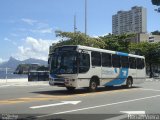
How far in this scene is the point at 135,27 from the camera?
83.9 m

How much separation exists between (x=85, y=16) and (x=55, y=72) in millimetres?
27599

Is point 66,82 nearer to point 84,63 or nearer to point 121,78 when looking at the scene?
point 84,63

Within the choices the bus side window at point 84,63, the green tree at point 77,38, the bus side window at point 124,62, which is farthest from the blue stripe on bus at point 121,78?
the green tree at point 77,38

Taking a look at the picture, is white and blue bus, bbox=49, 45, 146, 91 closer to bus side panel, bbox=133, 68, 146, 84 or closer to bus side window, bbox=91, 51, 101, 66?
bus side window, bbox=91, 51, 101, 66

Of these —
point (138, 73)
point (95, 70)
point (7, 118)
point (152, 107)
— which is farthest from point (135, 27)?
point (7, 118)

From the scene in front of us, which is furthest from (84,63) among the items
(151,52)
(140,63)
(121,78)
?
(151,52)

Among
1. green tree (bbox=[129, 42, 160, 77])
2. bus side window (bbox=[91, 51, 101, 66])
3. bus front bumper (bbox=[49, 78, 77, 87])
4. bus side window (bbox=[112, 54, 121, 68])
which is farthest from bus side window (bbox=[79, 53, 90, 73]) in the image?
green tree (bbox=[129, 42, 160, 77])

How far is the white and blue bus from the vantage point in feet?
74.7

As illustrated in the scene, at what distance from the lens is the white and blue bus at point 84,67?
2278 centimetres

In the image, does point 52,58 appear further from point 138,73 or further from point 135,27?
point 135,27

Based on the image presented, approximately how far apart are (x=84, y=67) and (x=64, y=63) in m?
1.29

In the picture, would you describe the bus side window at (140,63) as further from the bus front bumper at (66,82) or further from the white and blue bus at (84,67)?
the bus front bumper at (66,82)

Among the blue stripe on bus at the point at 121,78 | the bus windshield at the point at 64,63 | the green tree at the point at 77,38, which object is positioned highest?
the green tree at the point at 77,38

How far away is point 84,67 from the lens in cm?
2342
